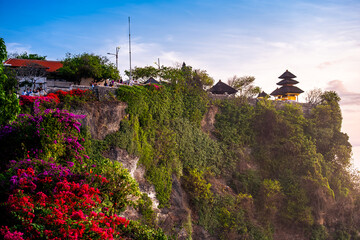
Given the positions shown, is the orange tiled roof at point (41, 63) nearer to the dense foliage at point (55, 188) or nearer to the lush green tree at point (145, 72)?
the lush green tree at point (145, 72)

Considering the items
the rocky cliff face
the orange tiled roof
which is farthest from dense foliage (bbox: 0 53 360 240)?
the orange tiled roof

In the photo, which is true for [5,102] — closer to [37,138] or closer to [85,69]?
[37,138]

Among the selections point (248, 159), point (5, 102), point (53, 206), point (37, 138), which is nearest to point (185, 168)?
point (248, 159)

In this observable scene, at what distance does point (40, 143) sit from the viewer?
17000 mm

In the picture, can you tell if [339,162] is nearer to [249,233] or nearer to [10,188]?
[249,233]

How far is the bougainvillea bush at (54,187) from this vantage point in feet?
36.7

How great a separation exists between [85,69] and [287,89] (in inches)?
976

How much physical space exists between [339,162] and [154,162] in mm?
22285

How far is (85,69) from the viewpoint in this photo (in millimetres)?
30062

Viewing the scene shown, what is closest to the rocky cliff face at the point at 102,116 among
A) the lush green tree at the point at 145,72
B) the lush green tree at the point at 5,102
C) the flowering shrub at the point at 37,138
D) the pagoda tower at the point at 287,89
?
the flowering shrub at the point at 37,138

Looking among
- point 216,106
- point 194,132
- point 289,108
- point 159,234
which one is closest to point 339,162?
point 289,108

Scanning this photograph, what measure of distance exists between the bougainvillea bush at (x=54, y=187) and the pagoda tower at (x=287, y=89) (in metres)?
30.1

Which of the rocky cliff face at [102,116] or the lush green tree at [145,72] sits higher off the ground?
the lush green tree at [145,72]

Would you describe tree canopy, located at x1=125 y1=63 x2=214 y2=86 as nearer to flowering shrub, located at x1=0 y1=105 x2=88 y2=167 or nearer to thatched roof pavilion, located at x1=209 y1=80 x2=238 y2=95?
thatched roof pavilion, located at x1=209 y1=80 x2=238 y2=95
